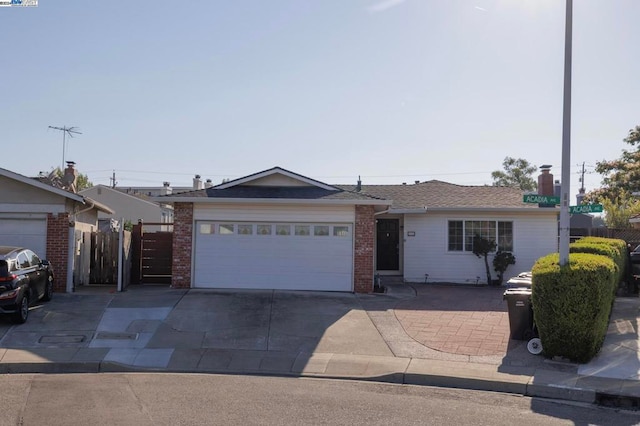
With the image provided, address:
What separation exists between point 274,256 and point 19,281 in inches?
251

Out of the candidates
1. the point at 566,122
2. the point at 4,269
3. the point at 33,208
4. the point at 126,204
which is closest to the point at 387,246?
the point at 566,122

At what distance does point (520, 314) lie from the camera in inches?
401

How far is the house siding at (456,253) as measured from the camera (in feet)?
60.0

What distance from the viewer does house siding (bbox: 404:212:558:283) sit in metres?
18.3

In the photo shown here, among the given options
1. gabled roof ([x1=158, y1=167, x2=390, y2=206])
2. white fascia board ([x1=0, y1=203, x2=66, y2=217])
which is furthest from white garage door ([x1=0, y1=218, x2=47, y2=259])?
gabled roof ([x1=158, y1=167, x2=390, y2=206])

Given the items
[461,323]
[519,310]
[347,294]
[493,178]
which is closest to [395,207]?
[347,294]

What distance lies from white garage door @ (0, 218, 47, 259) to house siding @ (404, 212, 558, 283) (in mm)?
10834

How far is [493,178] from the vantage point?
6706 centimetres

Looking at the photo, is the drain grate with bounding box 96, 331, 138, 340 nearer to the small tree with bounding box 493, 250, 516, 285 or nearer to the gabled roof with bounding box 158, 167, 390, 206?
→ the gabled roof with bounding box 158, 167, 390, 206

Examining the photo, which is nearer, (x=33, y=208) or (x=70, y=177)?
(x=33, y=208)

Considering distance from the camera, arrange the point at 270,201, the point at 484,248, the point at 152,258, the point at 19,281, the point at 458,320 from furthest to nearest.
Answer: the point at 484,248 < the point at 152,258 < the point at 270,201 < the point at 458,320 < the point at 19,281

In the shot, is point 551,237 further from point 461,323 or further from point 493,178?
point 493,178

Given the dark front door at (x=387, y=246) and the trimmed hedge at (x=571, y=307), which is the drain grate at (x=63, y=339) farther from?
the dark front door at (x=387, y=246)

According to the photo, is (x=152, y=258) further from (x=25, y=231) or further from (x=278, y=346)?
(x=278, y=346)
